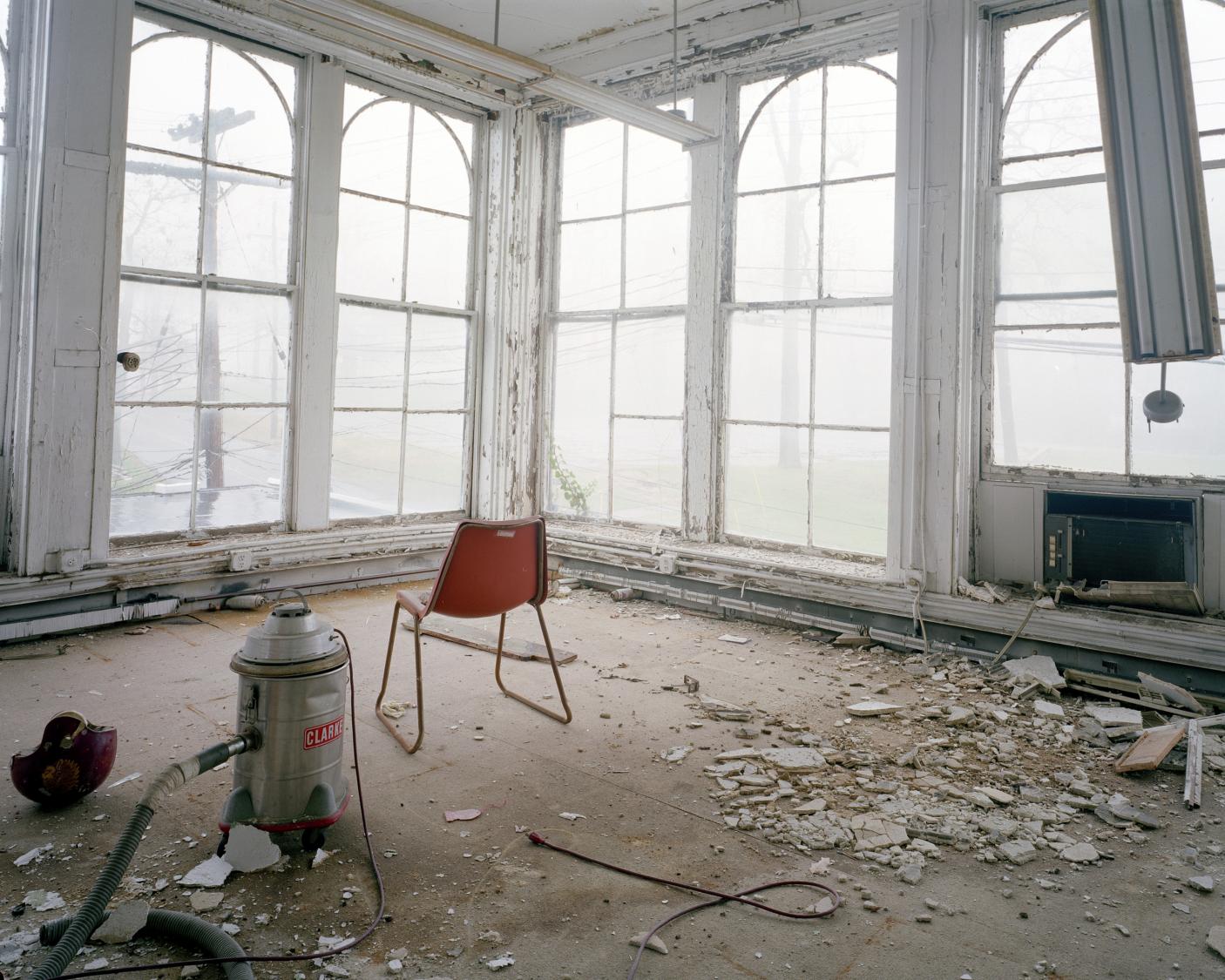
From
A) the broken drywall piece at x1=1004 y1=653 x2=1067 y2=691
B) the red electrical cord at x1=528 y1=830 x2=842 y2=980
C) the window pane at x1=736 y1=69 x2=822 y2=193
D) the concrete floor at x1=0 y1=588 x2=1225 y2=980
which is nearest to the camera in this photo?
the concrete floor at x1=0 y1=588 x2=1225 y2=980

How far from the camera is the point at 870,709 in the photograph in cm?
332

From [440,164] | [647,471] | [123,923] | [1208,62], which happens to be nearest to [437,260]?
[440,164]

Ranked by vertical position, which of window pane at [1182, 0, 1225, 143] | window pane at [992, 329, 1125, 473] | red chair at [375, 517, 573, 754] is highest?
window pane at [1182, 0, 1225, 143]

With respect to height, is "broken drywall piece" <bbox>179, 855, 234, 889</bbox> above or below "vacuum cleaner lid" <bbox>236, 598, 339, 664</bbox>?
below

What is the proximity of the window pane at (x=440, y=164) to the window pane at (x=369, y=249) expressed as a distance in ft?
0.90

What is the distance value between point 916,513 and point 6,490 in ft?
14.4

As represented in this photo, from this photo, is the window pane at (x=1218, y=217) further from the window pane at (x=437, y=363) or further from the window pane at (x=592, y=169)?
the window pane at (x=437, y=363)

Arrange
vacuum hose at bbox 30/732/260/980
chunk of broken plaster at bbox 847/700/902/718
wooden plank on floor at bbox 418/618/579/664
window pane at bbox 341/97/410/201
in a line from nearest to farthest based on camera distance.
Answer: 1. vacuum hose at bbox 30/732/260/980
2. chunk of broken plaster at bbox 847/700/902/718
3. wooden plank on floor at bbox 418/618/579/664
4. window pane at bbox 341/97/410/201

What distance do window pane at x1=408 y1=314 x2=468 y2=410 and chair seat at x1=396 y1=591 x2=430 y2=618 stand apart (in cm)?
270

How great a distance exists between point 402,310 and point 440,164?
3.45 ft

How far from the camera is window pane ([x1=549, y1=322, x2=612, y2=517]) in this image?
5.68m

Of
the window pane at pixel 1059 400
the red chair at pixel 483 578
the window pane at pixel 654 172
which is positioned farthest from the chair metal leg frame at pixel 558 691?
the window pane at pixel 654 172

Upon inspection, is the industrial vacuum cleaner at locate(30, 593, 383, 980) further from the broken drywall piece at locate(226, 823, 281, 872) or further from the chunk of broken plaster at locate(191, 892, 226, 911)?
the chunk of broken plaster at locate(191, 892, 226, 911)

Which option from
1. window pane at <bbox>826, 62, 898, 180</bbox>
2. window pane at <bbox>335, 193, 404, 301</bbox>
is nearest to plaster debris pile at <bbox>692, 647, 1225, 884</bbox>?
window pane at <bbox>826, 62, 898, 180</bbox>
